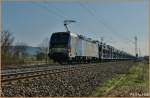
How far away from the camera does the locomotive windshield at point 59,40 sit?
27438 millimetres

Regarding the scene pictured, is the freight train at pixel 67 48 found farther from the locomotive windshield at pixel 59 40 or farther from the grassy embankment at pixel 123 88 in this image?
the grassy embankment at pixel 123 88

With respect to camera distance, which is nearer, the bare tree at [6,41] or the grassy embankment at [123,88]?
the grassy embankment at [123,88]

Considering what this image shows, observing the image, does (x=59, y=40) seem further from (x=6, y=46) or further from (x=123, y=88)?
(x=123, y=88)

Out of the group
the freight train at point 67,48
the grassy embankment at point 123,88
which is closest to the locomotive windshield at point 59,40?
the freight train at point 67,48

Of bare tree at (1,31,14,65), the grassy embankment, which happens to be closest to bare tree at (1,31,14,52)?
bare tree at (1,31,14,65)

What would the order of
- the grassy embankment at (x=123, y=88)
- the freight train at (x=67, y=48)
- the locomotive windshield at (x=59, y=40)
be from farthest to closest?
the locomotive windshield at (x=59, y=40), the freight train at (x=67, y=48), the grassy embankment at (x=123, y=88)

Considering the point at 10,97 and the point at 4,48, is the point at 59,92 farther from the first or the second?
the point at 4,48

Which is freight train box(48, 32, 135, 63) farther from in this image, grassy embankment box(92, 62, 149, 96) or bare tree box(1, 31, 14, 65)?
grassy embankment box(92, 62, 149, 96)

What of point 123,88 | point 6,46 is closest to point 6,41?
point 6,46

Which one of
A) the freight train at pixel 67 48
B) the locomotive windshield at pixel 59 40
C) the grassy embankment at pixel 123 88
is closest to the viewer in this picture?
the grassy embankment at pixel 123 88

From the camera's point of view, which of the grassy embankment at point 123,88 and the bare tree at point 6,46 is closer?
the grassy embankment at point 123,88

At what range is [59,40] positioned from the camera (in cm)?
2773

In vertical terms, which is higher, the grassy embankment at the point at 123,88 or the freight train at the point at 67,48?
the freight train at the point at 67,48

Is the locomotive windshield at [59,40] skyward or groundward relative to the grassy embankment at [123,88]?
skyward
